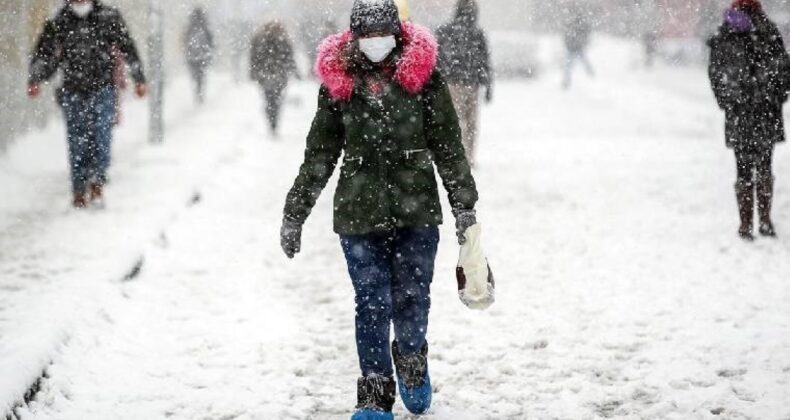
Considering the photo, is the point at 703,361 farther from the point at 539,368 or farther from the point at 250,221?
the point at 250,221

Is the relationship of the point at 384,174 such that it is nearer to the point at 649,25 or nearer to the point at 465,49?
the point at 465,49

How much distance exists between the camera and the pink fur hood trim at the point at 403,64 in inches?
154

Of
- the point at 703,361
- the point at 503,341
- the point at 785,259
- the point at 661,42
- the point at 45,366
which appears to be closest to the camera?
the point at 45,366

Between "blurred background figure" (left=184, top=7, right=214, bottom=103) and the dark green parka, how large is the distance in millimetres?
17607

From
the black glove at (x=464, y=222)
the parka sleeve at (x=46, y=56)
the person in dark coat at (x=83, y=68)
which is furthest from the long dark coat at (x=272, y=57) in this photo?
the black glove at (x=464, y=222)

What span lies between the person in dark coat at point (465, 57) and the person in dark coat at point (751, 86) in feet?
13.0

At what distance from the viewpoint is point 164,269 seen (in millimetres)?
7184

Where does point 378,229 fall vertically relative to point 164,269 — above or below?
above

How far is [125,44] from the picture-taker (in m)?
9.08

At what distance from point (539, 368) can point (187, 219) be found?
16.1ft

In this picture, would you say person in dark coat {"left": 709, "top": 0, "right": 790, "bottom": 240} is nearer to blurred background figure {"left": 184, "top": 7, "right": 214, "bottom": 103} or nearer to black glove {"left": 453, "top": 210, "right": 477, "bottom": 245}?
black glove {"left": 453, "top": 210, "right": 477, "bottom": 245}

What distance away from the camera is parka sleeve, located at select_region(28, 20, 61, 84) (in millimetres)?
8648

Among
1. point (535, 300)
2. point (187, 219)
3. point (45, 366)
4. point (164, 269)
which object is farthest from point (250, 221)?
point (45, 366)

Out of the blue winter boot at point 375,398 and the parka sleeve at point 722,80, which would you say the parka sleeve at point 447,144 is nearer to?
the blue winter boot at point 375,398
